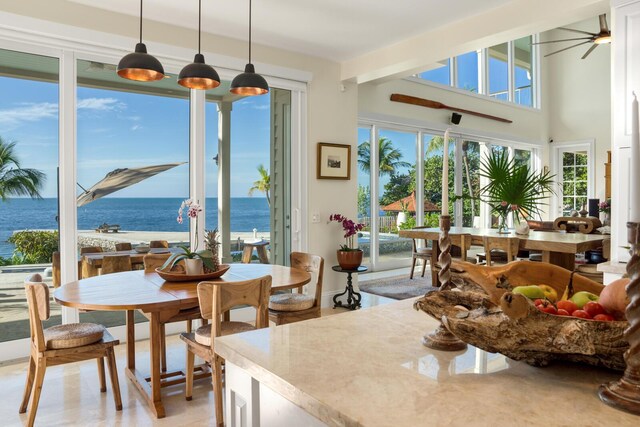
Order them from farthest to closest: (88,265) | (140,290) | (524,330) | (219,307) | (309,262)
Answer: (88,265)
(309,262)
(140,290)
(219,307)
(524,330)

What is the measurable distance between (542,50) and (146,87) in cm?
879

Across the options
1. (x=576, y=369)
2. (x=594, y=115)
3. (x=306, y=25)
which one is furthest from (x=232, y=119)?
(x=594, y=115)

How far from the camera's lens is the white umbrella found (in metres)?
3.73

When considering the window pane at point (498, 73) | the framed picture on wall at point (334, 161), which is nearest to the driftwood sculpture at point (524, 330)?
the framed picture on wall at point (334, 161)

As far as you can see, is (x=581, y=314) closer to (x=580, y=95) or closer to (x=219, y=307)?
(x=219, y=307)

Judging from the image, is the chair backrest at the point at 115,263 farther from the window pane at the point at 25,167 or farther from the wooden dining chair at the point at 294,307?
the wooden dining chair at the point at 294,307

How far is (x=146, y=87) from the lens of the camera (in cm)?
396

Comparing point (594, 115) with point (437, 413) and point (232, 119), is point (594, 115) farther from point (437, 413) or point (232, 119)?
point (437, 413)

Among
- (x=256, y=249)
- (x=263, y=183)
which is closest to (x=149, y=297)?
(x=256, y=249)

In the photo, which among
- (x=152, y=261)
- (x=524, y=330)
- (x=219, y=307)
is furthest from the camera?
(x=152, y=261)

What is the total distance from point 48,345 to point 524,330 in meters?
2.47

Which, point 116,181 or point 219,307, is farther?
point 116,181

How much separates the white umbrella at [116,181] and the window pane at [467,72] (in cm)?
574

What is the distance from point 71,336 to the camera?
8.18 feet
